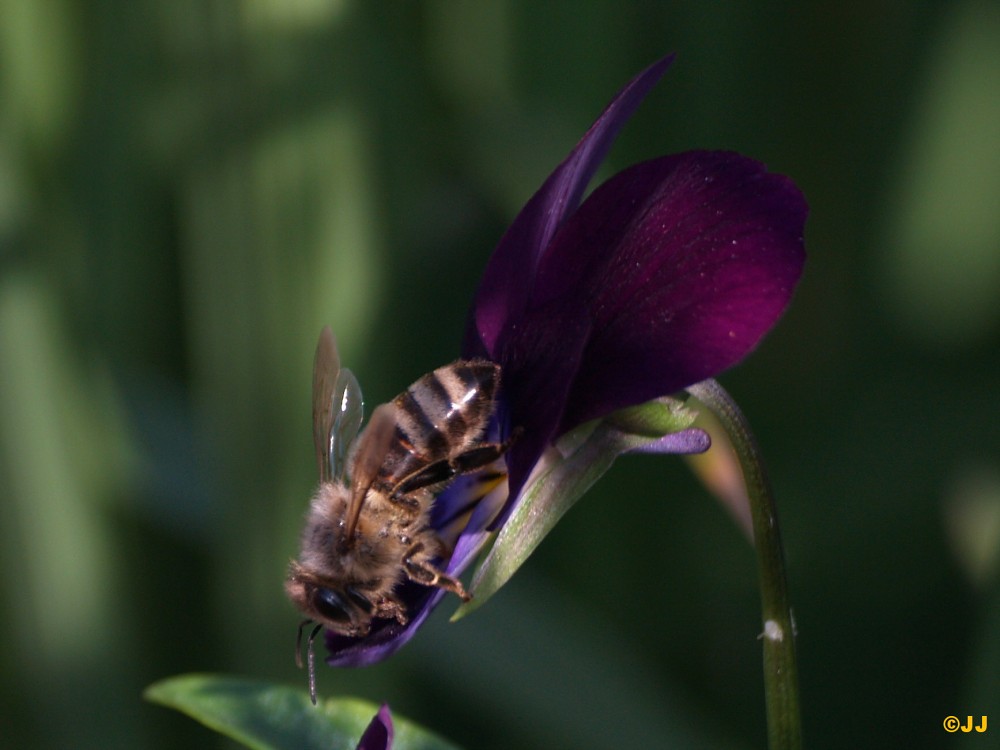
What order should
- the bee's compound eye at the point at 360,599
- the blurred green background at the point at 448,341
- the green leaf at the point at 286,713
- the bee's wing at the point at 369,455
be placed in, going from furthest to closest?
the blurred green background at the point at 448,341 → the green leaf at the point at 286,713 → the bee's compound eye at the point at 360,599 → the bee's wing at the point at 369,455

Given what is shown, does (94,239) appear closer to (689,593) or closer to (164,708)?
(164,708)

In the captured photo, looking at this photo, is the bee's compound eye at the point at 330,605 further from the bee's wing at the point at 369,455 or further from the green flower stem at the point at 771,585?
the green flower stem at the point at 771,585

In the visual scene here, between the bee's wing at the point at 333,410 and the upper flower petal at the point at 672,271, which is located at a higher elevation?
the upper flower petal at the point at 672,271

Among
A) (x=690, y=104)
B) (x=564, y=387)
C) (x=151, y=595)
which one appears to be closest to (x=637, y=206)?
(x=564, y=387)

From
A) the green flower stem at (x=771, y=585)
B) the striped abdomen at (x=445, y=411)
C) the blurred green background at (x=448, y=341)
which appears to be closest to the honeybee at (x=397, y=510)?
the striped abdomen at (x=445, y=411)

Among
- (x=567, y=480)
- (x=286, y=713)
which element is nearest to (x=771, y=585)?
(x=567, y=480)
